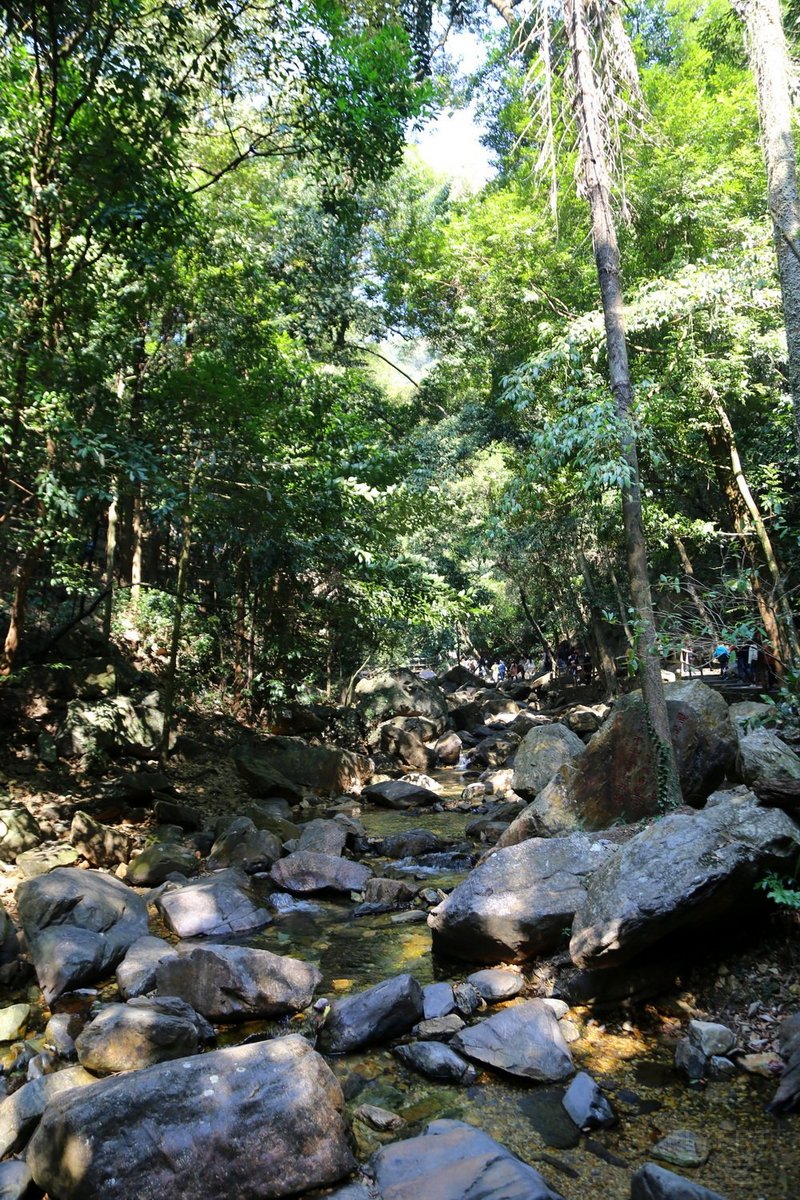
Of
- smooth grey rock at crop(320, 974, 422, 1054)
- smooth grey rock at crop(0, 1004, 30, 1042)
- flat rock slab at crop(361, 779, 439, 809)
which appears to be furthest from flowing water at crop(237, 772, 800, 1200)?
flat rock slab at crop(361, 779, 439, 809)

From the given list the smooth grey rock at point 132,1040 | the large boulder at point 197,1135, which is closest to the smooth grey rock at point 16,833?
the smooth grey rock at point 132,1040

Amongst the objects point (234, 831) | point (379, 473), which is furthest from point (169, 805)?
point (379, 473)

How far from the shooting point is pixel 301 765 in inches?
524

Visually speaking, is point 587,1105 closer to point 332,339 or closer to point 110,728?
point 110,728

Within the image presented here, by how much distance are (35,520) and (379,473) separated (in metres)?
4.36

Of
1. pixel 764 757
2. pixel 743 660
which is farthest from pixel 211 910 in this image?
pixel 743 660

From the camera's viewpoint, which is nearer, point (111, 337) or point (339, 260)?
point (111, 337)

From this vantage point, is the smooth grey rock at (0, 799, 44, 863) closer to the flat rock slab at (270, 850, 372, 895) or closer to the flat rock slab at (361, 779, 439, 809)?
the flat rock slab at (270, 850, 372, 895)

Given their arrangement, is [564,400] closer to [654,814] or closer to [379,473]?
[379,473]

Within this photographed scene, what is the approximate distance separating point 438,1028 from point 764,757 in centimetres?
445

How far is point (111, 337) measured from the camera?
8367mm

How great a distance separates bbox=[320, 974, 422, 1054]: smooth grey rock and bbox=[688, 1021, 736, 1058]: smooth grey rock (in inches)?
67.6

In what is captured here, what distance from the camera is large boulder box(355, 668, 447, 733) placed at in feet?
63.3

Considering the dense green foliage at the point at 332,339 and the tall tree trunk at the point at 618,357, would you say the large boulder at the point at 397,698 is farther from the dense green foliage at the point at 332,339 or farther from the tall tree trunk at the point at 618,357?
the tall tree trunk at the point at 618,357
